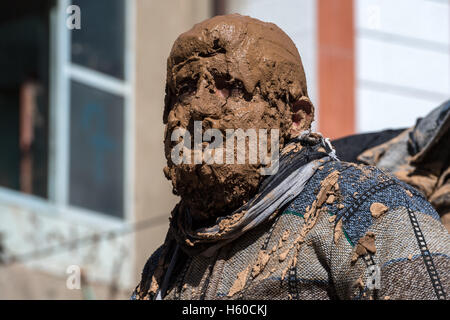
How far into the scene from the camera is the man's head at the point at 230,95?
3186 mm

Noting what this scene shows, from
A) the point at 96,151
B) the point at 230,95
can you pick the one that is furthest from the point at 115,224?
the point at 230,95

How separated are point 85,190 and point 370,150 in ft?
16.0

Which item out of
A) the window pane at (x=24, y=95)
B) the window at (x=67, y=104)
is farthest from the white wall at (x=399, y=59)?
the window pane at (x=24, y=95)

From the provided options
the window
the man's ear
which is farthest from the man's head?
the window

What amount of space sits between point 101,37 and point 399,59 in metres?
2.60

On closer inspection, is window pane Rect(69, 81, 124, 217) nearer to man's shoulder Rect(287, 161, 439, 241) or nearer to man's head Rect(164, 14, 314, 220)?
man's head Rect(164, 14, 314, 220)

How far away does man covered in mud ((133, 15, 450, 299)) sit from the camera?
9.86 feet

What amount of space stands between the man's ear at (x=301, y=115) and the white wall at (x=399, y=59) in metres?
6.04

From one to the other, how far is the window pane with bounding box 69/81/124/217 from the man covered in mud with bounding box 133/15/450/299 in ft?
18.6

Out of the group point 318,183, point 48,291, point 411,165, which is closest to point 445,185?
point 411,165

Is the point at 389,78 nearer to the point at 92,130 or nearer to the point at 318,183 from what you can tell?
the point at 92,130

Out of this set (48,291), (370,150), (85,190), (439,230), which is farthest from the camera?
(85,190)

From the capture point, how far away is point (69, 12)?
344 inches

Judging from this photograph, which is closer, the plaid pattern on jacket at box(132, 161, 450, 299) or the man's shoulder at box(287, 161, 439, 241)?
the plaid pattern on jacket at box(132, 161, 450, 299)
